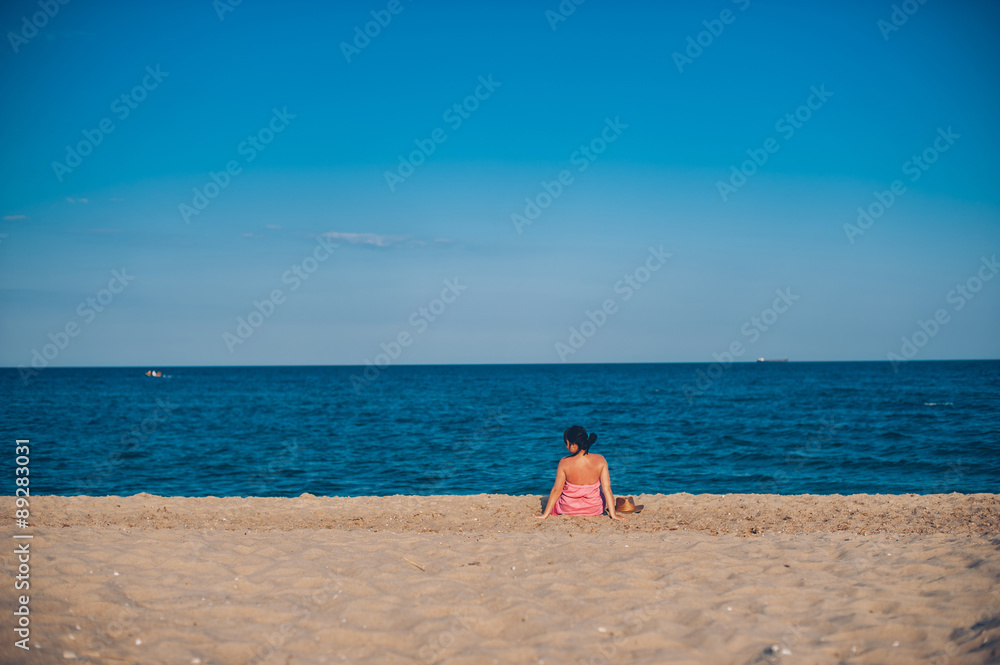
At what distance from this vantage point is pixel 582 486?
29.7 ft

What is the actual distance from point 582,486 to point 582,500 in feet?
0.68

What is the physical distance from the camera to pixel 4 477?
593 inches

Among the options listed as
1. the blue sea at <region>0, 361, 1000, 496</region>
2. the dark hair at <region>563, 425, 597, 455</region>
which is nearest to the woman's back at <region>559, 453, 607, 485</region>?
the dark hair at <region>563, 425, 597, 455</region>

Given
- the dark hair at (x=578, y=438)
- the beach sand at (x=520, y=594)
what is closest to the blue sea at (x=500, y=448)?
the dark hair at (x=578, y=438)

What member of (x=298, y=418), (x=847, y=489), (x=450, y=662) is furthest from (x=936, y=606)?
(x=298, y=418)

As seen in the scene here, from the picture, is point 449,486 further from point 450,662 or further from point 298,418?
point 298,418

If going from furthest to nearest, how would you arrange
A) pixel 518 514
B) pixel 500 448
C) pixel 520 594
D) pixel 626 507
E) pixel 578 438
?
pixel 500 448, pixel 518 514, pixel 626 507, pixel 578 438, pixel 520 594

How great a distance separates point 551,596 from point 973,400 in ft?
129

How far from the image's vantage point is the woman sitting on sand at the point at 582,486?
352 inches

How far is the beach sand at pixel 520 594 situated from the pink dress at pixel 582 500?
1.37 feet

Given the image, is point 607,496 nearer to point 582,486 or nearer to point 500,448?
point 582,486

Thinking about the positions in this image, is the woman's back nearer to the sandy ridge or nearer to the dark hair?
the dark hair

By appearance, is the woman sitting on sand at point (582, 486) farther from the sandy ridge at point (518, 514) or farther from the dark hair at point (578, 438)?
the sandy ridge at point (518, 514)

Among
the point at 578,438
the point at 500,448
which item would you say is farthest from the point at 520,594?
the point at 500,448
